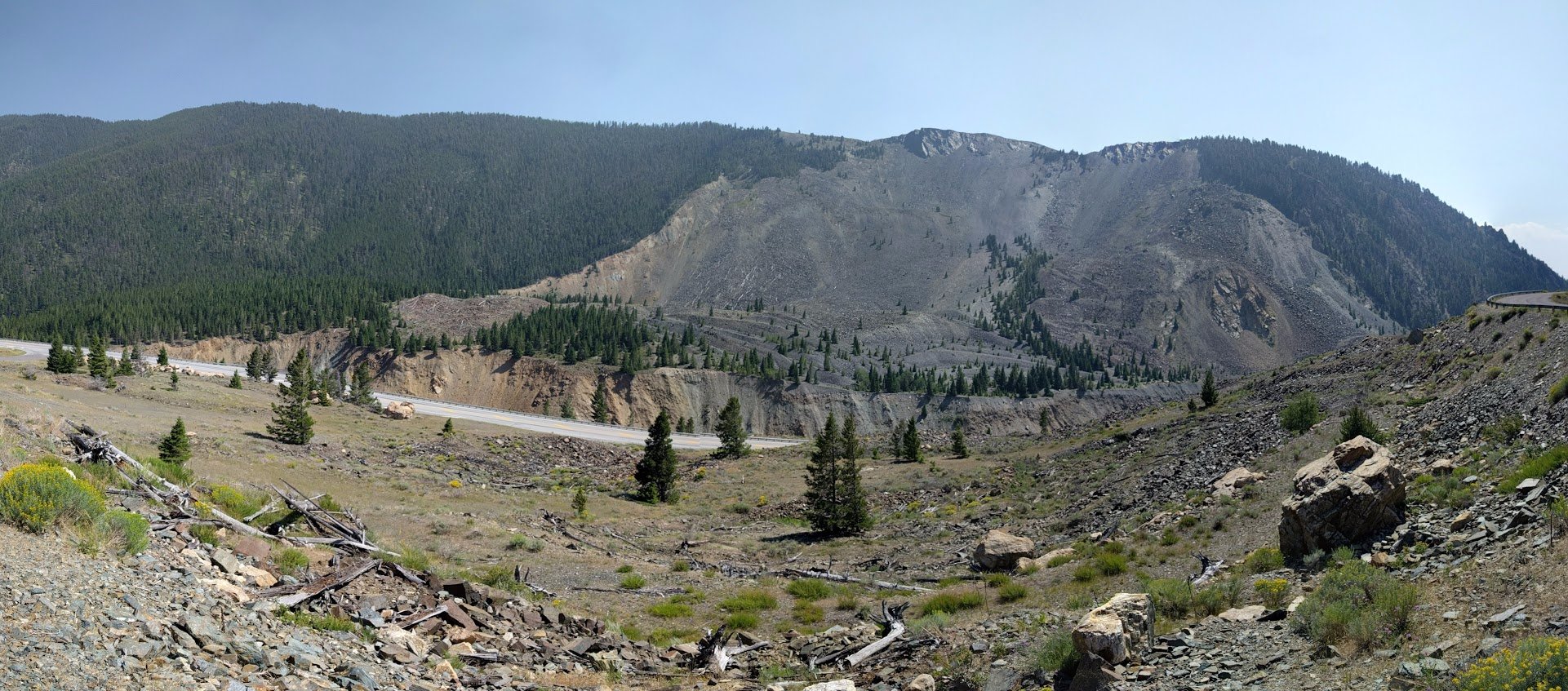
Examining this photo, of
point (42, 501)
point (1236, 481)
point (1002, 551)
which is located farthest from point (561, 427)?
point (42, 501)

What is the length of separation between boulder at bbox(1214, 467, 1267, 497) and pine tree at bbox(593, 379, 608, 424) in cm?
6844

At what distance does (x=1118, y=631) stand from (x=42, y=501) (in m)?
15.2

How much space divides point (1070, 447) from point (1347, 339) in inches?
6937

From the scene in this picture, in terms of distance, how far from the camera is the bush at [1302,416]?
2914cm

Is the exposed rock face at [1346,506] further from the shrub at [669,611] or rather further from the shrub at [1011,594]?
the shrub at [669,611]

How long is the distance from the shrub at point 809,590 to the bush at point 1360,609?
13.7m

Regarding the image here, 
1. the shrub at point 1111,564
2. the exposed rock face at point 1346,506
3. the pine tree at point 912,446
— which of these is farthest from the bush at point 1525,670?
the pine tree at point 912,446

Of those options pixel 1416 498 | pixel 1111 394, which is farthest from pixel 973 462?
pixel 1111 394

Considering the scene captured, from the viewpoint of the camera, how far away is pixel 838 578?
85.6 ft

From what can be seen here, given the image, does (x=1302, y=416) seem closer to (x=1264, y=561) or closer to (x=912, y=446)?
(x=1264, y=561)

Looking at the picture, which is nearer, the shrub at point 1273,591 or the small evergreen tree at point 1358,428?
the shrub at point 1273,591

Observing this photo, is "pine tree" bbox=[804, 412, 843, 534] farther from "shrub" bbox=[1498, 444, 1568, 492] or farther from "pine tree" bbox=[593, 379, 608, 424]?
"pine tree" bbox=[593, 379, 608, 424]

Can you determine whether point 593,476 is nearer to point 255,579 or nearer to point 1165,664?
point 255,579

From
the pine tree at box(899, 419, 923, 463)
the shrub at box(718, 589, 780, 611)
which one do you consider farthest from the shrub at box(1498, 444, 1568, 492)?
the pine tree at box(899, 419, 923, 463)
